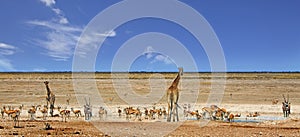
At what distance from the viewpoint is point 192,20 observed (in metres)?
19.0

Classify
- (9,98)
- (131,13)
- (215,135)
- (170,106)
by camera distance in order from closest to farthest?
(215,135) → (131,13) → (170,106) → (9,98)

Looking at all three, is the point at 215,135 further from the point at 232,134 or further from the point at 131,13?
the point at 131,13

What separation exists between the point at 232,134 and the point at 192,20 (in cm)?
574

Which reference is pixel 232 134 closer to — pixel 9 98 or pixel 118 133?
pixel 118 133

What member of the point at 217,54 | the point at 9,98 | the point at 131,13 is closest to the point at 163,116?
the point at 217,54

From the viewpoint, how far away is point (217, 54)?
20.2 meters

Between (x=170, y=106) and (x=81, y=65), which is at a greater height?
(x=81, y=65)

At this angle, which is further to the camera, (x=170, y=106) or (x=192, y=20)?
(x=170, y=106)

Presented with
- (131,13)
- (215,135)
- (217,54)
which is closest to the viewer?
(215,135)

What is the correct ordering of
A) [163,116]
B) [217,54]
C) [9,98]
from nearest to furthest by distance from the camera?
[217,54] → [163,116] → [9,98]

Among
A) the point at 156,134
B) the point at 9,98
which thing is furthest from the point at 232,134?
the point at 9,98

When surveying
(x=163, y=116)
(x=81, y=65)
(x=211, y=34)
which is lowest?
(x=163, y=116)

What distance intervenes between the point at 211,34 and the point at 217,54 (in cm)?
112

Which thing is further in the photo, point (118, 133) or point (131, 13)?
point (131, 13)
